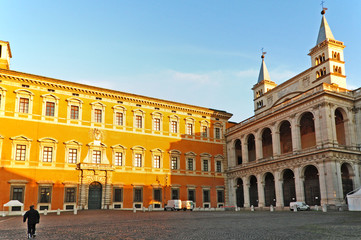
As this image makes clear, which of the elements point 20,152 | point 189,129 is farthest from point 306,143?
point 20,152

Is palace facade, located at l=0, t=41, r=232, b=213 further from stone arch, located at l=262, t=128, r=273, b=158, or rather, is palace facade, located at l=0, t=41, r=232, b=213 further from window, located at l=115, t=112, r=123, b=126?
stone arch, located at l=262, t=128, r=273, b=158

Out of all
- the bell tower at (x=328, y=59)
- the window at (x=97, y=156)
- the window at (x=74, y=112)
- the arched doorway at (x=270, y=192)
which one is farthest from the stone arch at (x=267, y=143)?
the window at (x=74, y=112)

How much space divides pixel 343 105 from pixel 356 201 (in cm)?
999

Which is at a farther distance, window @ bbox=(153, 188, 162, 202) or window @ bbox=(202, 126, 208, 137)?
window @ bbox=(202, 126, 208, 137)

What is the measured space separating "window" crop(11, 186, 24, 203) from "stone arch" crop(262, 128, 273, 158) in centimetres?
2892

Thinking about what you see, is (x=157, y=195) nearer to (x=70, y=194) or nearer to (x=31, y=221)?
(x=70, y=194)

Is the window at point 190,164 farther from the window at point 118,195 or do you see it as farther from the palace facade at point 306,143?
the window at point 118,195

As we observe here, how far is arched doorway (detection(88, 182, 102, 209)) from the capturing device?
36219mm

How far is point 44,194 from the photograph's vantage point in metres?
34.0

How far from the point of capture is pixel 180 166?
4303 cm

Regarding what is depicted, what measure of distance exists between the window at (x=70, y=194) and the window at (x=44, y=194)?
1.67 meters

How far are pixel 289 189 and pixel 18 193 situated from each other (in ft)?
92.4

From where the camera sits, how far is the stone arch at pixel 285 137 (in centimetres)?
4136

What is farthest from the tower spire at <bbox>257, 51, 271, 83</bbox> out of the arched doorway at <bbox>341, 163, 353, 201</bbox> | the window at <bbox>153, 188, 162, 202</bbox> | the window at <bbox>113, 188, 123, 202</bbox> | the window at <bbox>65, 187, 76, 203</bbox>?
the window at <bbox>65, 187, 76, 203</bbox>
